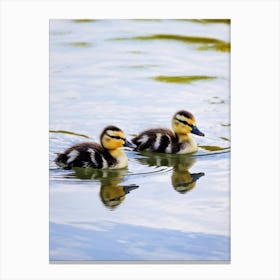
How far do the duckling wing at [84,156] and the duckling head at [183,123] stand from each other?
424 millimetres

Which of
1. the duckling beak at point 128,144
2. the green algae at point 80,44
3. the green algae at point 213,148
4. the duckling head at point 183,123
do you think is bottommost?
the green algae at point 213,148

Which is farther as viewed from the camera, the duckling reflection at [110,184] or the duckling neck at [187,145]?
the duckling neck at [187,145]

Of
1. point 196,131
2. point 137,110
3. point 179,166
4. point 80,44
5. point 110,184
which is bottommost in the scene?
point 110,184

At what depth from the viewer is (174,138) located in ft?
12.4

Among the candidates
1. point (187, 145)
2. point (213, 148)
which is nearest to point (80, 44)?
point (187, 145)

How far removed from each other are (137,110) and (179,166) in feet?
1.39

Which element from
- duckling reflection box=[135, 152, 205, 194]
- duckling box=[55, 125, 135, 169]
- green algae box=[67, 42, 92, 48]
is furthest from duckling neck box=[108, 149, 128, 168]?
green algae box=[67, 42, 92, 48]

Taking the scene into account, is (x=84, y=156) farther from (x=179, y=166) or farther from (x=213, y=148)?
(x=213, y=148)

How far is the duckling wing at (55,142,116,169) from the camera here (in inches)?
146

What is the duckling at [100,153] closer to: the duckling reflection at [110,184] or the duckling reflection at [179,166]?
the duckling reflection at [110,184]

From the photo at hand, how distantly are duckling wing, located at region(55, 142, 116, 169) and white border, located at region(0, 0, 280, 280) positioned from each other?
0.37ft

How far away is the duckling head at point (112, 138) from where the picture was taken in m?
3.73
